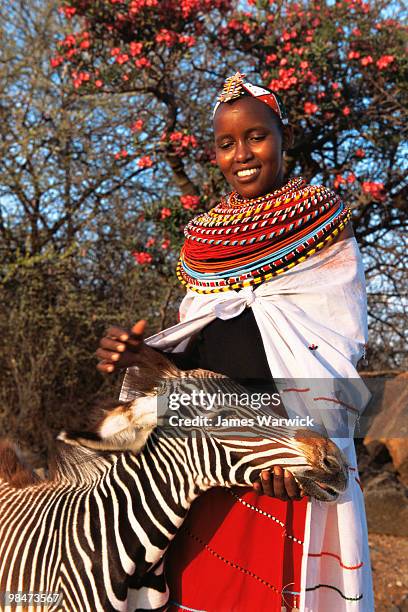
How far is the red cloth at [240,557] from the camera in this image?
1.61m

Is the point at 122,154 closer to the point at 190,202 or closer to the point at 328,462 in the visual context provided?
the point at 190,202

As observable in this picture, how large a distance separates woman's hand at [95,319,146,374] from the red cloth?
0.42 m

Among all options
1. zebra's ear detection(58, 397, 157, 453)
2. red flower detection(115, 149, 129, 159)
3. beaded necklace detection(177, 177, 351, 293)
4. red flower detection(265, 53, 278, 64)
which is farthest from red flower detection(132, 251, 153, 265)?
zebra's ear detection(58, 397, 157, 453)

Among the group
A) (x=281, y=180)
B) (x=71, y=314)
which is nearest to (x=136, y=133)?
(x=71, y=314)

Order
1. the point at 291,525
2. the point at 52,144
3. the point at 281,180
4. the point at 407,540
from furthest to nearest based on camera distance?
1. the point at 52,144
2. the point at 407,540
3. the point at 281,180
4. the point at 291,525

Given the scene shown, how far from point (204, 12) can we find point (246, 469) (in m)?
4.89

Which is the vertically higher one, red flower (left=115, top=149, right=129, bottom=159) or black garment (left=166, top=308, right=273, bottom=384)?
red flower (left=115, top=149, right=129, bottom=159)

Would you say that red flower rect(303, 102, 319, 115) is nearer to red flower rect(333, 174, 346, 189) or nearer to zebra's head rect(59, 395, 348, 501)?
red flower rect(333, 174, 346, 189)

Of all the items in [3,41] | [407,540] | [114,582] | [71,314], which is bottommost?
[407,540]

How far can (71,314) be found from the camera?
5.85 meters

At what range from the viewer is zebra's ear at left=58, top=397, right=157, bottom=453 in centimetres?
152

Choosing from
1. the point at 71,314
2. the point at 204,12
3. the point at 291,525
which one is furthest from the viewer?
the point at 71,314

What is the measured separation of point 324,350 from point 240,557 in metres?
0.57

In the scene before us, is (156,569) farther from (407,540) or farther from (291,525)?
(407,540)
